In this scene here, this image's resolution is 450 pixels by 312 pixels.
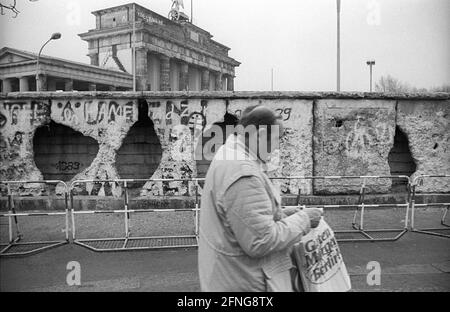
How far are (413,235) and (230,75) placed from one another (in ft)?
187

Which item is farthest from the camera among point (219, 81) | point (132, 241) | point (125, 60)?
point (219, 81)

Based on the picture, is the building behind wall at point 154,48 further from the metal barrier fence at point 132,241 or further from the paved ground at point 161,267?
the paved ground at point 161,267

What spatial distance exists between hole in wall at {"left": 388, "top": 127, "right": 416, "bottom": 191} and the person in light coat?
26.9 feet

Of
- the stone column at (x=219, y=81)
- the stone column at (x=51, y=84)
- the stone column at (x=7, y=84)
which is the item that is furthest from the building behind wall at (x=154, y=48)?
the stone column at (x=7, y=84)

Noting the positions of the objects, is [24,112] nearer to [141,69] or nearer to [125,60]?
[141,69]

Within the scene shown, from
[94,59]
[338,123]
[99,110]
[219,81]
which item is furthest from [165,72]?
[338,123]

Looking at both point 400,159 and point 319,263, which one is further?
point 400,159

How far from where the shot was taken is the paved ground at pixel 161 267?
4.45 metres

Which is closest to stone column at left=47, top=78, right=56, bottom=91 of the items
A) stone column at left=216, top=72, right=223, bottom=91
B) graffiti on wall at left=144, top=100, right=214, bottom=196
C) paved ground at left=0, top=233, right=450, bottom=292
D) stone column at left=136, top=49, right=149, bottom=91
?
stone column at left=136, top=49, right=149, bottom=91

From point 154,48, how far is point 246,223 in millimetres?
42496

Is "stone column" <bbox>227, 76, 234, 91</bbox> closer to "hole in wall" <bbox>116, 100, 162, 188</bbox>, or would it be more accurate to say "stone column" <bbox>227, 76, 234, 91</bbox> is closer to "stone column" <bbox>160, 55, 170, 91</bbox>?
"stone column" <bbox>160, 55, 170, 91</bbox>

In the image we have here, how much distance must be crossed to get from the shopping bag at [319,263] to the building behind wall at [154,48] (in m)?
35.4

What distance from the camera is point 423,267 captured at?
498 centimetres

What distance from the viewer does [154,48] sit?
4178 centimetres
